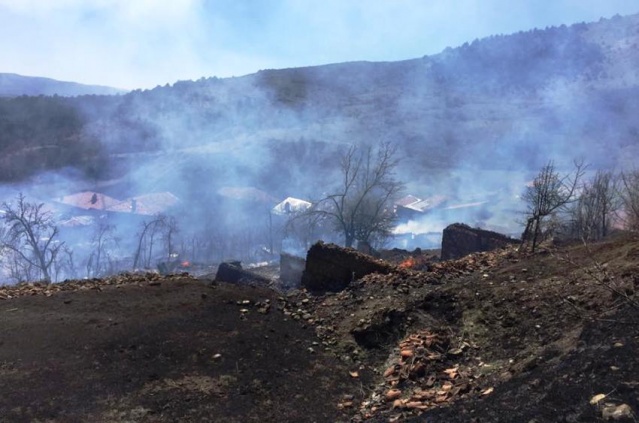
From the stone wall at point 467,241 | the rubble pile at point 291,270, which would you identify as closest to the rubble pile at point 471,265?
the stone wall at point 467,241

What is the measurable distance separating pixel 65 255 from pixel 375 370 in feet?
79.4

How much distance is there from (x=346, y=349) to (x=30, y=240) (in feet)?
72.9

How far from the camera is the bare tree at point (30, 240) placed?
20578 mm

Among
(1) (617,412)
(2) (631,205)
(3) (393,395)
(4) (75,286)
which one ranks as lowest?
(3) (393,395)

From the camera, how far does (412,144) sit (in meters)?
40.4

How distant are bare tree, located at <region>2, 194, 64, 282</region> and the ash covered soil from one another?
14813mm

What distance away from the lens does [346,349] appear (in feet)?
19.1

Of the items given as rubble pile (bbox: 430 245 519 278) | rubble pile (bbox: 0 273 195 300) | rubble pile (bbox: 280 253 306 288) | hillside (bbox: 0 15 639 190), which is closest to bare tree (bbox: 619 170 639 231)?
rubble pile (bbox: 430 245 519 278)

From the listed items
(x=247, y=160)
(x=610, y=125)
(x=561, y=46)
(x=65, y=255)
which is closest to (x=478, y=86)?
(x=561, y=46)

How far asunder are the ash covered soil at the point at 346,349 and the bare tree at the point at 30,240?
583 inches

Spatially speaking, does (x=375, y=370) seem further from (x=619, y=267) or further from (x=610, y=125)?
(x=610, y=125)

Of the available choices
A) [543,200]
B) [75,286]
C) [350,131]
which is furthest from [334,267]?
[350,131]

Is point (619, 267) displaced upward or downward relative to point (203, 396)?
upward

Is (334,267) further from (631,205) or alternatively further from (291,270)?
(291,270)
